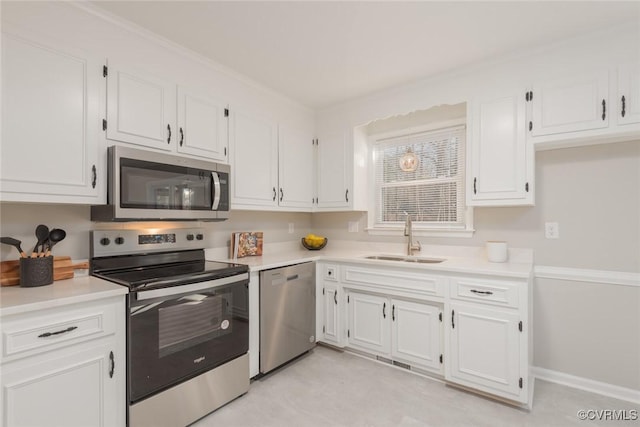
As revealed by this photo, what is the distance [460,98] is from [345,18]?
3.97 feet

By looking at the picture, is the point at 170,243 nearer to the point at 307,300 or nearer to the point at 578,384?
the point at 307,300

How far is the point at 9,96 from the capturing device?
1.50 m

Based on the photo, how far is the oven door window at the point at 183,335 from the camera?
1.62m

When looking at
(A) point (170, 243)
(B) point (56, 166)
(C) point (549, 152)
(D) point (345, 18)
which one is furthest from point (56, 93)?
(C) point (549, 152)

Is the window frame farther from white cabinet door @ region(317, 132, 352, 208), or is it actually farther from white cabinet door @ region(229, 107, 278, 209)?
white cabinet door @ region(229, 107, 278, 209)

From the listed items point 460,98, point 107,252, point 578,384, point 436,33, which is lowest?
point 578,384

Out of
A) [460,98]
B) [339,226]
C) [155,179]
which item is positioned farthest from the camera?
[339,226]

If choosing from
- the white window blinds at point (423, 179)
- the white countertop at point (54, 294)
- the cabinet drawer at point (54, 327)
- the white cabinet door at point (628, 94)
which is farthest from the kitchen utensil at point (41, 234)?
the white cabinet door at point (628, 94)

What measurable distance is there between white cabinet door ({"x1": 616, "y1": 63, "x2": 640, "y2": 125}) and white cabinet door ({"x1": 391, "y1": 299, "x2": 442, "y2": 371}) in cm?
170

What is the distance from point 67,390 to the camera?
142 cm

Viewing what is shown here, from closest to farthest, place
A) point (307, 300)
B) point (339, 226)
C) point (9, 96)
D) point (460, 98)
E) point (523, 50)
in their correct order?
1. point (9, 96)
2. point (523, 50)
3. point (460, 98)
4. point (307, 300)
5. point (339, 226)

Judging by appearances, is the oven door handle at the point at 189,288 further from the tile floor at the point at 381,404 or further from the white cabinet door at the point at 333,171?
the white cabinet door at the point at 333,171

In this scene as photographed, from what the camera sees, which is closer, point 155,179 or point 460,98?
point 155,179

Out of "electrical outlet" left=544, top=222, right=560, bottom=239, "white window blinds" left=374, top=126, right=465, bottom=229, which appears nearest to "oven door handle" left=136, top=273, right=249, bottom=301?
"white window blinds" left=374, top=126, right=465, bottom=229
